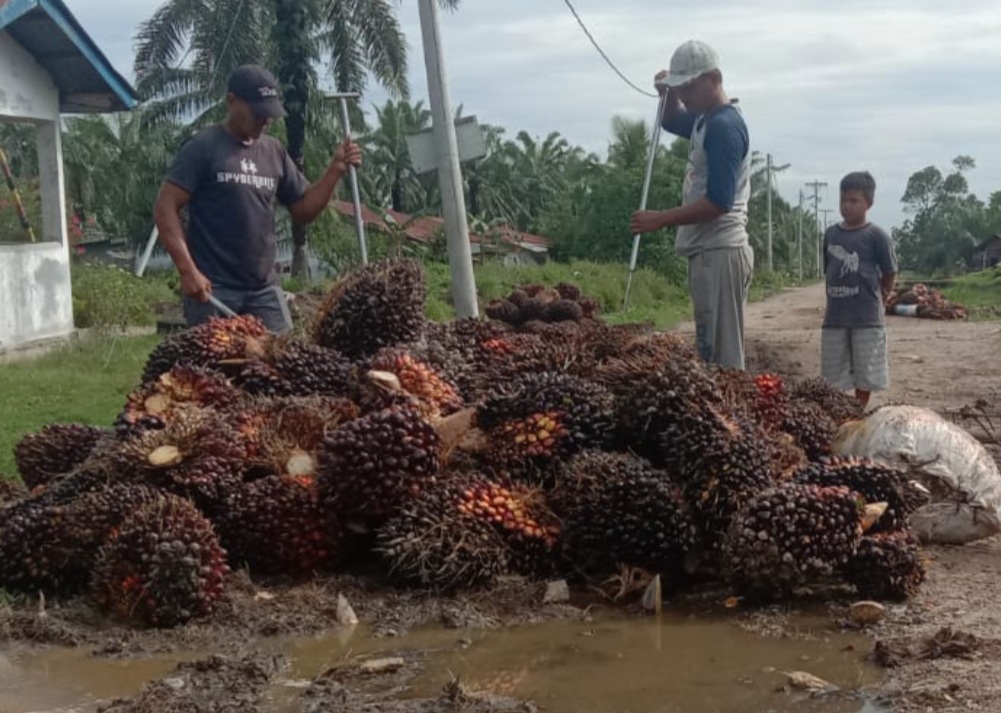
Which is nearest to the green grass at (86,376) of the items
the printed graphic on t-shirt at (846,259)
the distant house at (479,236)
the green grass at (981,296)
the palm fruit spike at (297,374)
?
the palm fruit spike at (297,374)

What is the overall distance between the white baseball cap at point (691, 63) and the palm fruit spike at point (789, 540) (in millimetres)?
2580

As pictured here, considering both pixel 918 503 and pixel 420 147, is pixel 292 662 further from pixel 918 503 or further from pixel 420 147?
pixel 420 147

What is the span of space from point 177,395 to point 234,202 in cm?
142

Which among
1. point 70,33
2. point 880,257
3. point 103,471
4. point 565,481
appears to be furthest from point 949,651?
point 70,33

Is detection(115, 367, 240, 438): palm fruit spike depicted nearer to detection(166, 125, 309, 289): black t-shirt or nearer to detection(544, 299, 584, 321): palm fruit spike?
detection(166, 125, 309, 289): black t-shirt

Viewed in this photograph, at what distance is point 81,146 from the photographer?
4844 centimetres

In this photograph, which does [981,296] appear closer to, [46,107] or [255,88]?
[46,107]

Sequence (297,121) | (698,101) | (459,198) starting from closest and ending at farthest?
(698,101), (459,198), (297,121)

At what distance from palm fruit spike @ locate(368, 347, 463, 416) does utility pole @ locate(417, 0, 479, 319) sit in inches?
165

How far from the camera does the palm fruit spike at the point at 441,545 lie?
13.7 feet

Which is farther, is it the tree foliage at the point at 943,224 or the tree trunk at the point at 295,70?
the tree foliage at the point at 943,224

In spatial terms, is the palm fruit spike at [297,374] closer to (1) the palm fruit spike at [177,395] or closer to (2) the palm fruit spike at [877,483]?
(1) the palm fruit spike at [177,395]

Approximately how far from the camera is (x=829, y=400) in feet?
18.6

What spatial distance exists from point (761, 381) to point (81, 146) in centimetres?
4753
